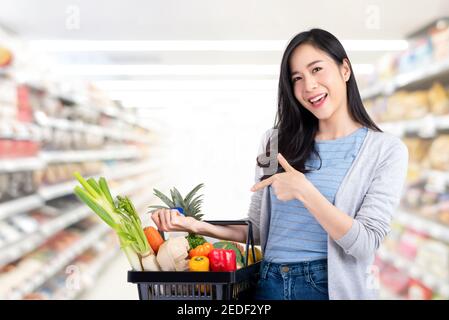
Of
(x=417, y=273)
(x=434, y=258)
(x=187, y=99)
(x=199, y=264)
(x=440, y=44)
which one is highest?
(x=440, y=44)

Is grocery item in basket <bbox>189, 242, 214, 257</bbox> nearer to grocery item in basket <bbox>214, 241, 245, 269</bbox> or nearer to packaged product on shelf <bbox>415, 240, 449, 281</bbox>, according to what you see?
grocery item in basket <bbox>214, 241, 245, 269</bbox>

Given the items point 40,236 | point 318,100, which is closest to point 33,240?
point 40,236

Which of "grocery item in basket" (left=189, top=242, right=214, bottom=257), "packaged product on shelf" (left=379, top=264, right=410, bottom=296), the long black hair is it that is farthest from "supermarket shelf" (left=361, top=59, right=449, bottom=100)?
"grocery item in basket" (left=189, top=242, right=214, bottom=257)

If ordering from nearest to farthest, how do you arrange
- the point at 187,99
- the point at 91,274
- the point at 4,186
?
the point at 4,186
the point at 187,99
the point at 91,274

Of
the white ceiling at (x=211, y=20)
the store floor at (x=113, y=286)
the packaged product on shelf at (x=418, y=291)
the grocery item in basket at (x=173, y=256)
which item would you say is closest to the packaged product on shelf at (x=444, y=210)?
the packaged product on shelf at (x=418, y=291)

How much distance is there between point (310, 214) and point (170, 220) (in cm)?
36

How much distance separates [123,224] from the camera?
1334mm

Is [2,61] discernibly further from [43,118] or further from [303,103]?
[303,103]

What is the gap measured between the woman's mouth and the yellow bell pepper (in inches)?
20.0

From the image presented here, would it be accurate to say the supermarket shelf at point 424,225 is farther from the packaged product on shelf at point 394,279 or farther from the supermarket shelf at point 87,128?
the supermarket shelf at point 87,128

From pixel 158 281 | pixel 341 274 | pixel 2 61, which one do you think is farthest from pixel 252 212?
pixel 2 61

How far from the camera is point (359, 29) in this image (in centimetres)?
458

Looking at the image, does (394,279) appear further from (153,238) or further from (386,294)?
(153,238)
